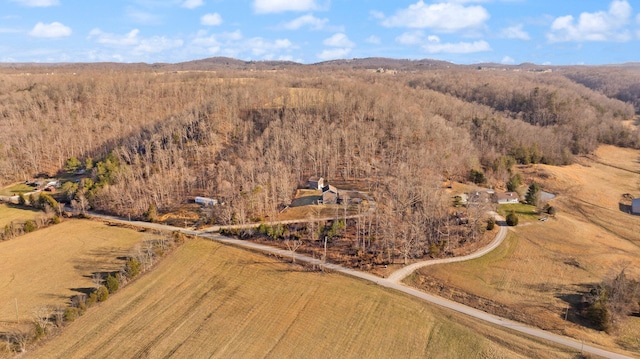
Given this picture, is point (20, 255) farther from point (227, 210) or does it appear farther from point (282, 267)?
point (282, 267)

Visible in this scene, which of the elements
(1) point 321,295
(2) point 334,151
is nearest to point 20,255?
(1) point 321,295

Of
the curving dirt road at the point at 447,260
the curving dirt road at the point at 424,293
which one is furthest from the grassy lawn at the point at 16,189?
the curving dirt road at the point at 447,260

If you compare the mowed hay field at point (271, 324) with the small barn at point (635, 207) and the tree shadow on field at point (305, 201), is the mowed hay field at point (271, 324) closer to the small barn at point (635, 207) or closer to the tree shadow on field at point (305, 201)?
the tree shadow on field at point (305, 201)

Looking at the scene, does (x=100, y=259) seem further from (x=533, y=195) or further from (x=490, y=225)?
(x=533, y=195)

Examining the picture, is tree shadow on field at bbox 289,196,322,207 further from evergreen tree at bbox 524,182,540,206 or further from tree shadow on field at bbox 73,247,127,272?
evergreen tree at bbox 524,182,540,206

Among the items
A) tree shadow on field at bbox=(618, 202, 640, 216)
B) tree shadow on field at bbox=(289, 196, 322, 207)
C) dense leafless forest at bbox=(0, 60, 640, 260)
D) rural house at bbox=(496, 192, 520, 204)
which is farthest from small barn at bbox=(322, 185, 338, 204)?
tree shadow on field at bbox=(618, 202, 640, 216)
